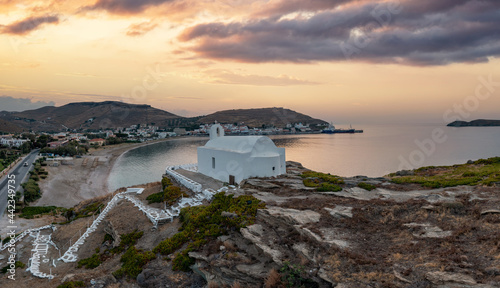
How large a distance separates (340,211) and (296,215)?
2041mm

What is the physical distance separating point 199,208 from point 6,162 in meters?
57.4

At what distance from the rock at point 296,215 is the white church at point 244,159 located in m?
8.98

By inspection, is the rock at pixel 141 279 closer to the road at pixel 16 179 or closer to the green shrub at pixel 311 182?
the green shrub at pixel 311 182

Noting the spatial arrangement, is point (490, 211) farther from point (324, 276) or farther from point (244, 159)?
point (244, 159)

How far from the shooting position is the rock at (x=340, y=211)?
1193 centimetres

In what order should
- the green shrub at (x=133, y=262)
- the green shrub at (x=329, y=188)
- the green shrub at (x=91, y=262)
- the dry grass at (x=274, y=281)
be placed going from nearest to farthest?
the dry grass at (x=274, y=281) → the green shrub at (x=133, y=262) → the green shrub at (x=91, y=262) → the green shrub at (x=329, y=188)

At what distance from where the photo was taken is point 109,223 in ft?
61.6

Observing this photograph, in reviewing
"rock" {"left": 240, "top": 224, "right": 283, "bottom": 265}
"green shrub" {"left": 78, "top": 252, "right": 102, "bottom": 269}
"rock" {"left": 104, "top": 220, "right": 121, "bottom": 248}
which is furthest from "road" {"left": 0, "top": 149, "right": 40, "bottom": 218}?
"rock" {"left": 240, "top": 224, "right": 283, "bottom": 265}

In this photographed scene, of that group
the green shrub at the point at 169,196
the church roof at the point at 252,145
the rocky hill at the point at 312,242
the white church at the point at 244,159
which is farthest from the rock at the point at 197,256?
the church roof at the point at 252,145

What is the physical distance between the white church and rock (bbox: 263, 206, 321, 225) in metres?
8.98

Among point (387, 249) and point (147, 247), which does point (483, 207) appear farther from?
point (147, 247)

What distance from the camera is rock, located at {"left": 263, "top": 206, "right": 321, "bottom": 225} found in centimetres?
1146

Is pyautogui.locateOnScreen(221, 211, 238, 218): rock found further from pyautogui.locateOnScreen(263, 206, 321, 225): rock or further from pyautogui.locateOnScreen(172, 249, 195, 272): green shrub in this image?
pyautogui.locateOnScreen(172, 249, 195, 272): green shrub

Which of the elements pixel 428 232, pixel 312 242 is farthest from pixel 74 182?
pixel 428 232
